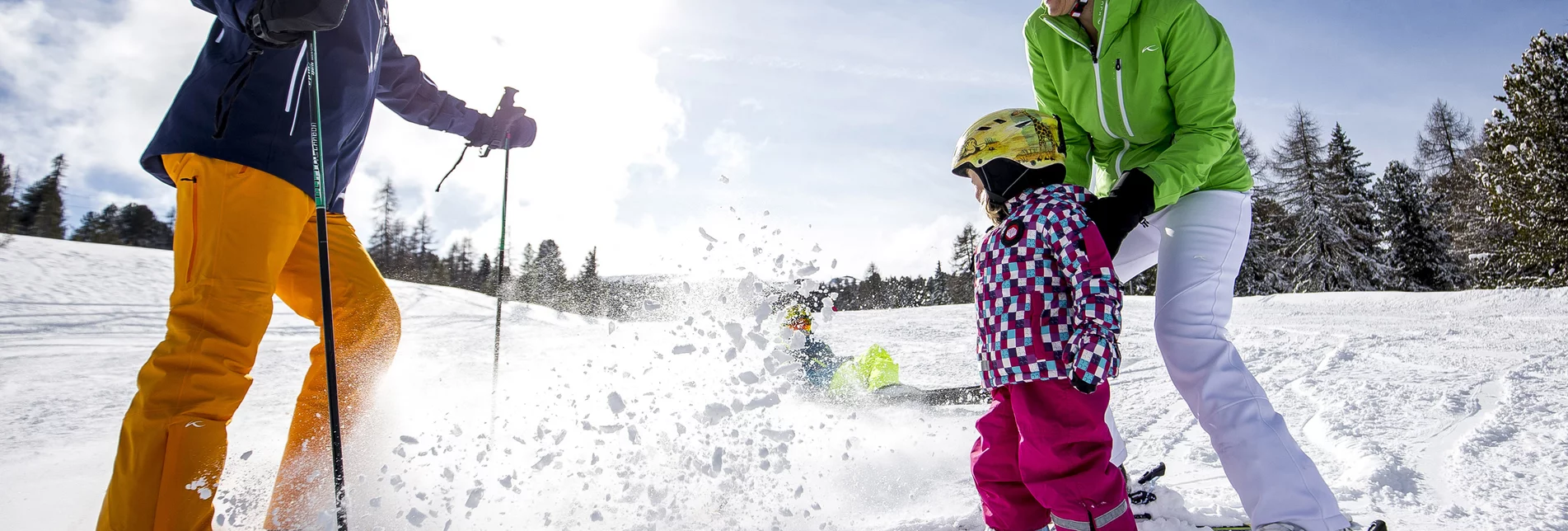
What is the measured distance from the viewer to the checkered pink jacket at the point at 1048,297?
1.98 metres

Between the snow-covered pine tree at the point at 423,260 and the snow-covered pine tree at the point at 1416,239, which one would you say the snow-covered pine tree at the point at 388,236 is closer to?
the snow-covered pine tree at the point at 423,260

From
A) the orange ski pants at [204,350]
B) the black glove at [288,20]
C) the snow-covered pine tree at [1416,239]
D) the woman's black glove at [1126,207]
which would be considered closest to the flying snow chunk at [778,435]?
the woman's black glove at [1126,207]

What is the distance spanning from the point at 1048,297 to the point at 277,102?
2426 millimetres

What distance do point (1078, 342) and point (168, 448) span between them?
8.12ft

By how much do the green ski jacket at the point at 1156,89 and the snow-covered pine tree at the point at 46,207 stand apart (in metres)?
44.5

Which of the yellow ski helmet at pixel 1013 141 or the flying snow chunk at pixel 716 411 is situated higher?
the yellow ski helmet at pixel 1013 141

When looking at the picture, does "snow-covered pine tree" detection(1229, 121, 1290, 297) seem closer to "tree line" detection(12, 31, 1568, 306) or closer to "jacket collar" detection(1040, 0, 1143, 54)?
"tree line" detection(12, 31, 1568, 306)

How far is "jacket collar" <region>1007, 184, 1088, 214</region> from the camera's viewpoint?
2252 mm

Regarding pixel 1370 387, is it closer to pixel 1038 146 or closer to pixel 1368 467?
pixel 1368 467

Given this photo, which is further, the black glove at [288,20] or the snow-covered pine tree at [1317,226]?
the snow-covered pine tree at [1317,226]

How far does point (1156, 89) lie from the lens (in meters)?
2.33

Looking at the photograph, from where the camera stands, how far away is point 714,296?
10.7 ft

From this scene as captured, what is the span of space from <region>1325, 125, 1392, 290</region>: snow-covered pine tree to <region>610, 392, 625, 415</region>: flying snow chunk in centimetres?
3481

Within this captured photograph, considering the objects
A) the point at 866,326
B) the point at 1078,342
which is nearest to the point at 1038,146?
the point at 1078,342
